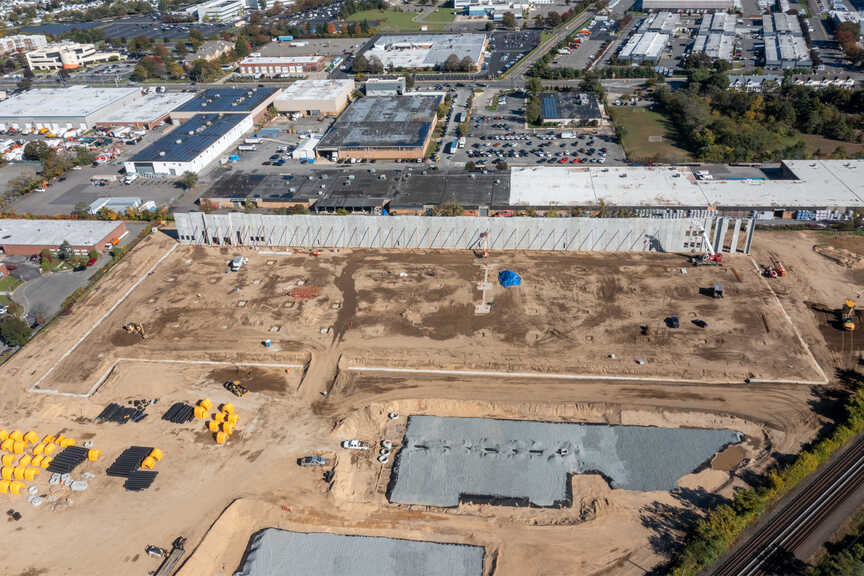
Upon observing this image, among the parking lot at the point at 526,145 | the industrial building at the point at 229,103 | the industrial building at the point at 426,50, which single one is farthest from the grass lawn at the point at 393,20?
the parking lot at the point at 526,145

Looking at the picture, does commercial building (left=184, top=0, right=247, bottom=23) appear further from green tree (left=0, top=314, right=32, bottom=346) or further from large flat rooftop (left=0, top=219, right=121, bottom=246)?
green tree (left=0, top=314, right=32, bottom=346)

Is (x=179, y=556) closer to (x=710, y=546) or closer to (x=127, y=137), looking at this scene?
(x=710, y=546)

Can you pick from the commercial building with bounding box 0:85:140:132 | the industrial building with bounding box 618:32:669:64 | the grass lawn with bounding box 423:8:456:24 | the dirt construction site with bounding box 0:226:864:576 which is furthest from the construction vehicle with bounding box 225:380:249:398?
the grass lawn with bounding box 423:8:456:24

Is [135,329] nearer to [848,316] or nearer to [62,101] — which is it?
[848,316]

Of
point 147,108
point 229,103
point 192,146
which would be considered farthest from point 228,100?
point 192,146

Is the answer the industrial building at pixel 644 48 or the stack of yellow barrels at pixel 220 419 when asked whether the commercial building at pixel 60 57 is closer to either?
the industrial building at pixel 644 48

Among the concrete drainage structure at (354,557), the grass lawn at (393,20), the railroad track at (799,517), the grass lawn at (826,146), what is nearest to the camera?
the railroad track at (799,517)
